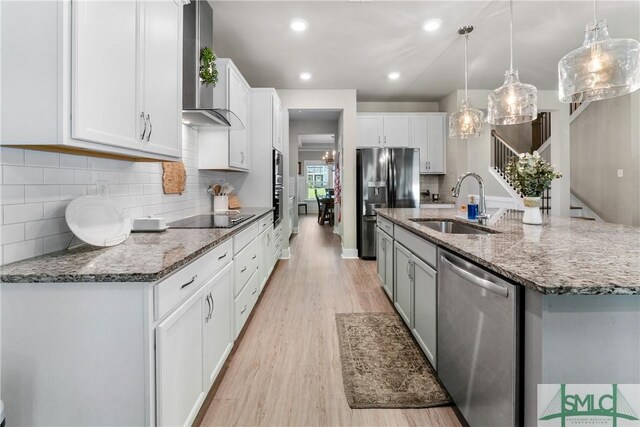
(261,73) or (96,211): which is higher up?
(261,73)

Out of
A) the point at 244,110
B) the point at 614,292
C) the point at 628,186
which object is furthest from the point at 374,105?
the point at 614,292

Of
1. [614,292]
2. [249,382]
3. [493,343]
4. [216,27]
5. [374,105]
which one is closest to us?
[614,292]

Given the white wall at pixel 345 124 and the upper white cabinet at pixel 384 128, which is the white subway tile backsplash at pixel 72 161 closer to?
the white wall at pixel 345 124

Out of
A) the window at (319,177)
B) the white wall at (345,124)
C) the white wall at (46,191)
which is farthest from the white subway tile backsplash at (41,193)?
the window at (319,177)

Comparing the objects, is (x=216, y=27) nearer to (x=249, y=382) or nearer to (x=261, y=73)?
(x=261, y=73)

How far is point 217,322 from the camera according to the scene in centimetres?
182

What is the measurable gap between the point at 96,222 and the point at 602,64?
2.90m

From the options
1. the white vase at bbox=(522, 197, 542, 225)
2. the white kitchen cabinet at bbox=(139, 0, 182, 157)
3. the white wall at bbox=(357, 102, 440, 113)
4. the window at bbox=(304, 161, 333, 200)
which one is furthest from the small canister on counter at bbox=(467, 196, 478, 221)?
the window at bbox=(304, 161, 333, 200)

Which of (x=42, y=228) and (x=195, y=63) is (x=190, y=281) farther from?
(x=195, y=63)

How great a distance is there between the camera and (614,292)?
0.90m

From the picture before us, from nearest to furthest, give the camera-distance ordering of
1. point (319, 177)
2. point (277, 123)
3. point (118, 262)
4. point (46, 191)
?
point (118, 262), point (46, 191), point (277, 123), point (319, 177)

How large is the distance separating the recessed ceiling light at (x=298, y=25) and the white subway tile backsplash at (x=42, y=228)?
2.72 meters

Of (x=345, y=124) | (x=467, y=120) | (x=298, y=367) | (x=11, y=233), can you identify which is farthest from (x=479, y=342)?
(x=345, y=124)

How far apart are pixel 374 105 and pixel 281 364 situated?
524cm
